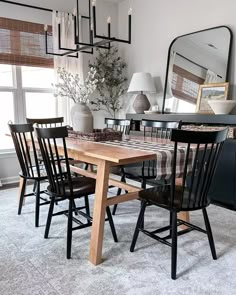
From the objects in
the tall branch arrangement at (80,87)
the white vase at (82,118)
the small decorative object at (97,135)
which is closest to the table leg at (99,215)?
the small decorative object at (97,135)

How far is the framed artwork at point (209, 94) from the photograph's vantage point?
3336 millimetres

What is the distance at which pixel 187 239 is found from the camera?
7.63 ft

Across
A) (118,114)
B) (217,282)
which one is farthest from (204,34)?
(217,282)

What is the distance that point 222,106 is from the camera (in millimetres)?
3133

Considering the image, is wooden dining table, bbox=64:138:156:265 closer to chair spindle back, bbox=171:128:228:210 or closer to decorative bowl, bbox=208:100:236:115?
chair spindle back, bbox=171:128:228:210

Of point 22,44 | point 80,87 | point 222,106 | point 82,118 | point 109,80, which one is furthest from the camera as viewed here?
point 109,80

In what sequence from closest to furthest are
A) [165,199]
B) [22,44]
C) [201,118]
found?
[165,199], [201,118], [22,44]

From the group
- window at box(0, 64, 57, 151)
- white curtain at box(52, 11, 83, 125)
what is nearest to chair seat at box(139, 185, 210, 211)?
white curtain at box(52, 11, 83, 125)

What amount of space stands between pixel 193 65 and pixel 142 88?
77 cm

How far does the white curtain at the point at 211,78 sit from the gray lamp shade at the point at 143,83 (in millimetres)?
833

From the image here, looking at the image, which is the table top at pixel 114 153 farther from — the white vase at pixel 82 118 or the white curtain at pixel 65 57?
the white curtain at pixel 65 57

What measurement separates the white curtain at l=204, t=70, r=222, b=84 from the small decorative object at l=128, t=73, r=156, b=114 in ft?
2.75

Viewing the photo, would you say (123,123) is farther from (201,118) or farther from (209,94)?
(209,94)

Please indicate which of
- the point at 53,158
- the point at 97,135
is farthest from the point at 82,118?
the point at 53,158
